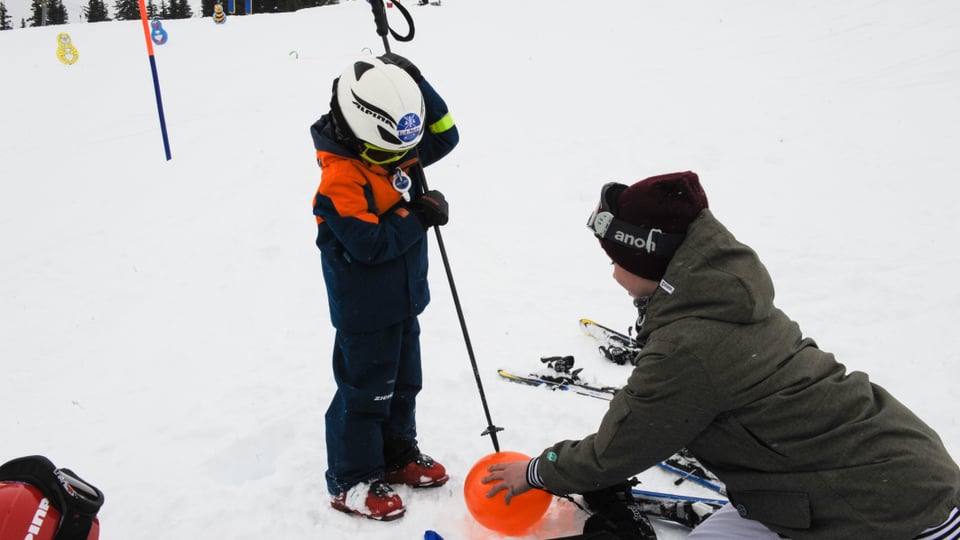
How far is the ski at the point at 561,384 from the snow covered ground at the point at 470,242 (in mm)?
89

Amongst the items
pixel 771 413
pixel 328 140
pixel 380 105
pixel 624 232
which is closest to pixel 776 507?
pixel 771 413

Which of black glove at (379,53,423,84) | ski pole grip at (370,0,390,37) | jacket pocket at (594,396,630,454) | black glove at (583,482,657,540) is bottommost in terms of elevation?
black glove at (583,482,657,540)

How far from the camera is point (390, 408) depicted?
359 centimetres

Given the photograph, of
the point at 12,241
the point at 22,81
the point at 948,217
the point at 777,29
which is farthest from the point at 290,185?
the point at 22,81

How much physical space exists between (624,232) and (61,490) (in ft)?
7.04

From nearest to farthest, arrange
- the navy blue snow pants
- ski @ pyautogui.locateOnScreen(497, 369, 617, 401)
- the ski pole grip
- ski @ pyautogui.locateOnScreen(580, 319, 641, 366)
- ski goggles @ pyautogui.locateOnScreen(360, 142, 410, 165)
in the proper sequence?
ski goggles @ pyautogui.locateOnScreen(360, 142, 410, 165) → the navy blue snow pants → the ski pole grip → ski @ pyautogui.locateOnScreen(497, 369, 617, 401) → ski @ pyautogui.locateOnScreen(580, 319, 641, 366)

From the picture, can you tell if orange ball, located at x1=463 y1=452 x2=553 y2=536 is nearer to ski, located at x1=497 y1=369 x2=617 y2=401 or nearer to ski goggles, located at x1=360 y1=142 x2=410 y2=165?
ski, located at x1=497 y1=369 x2=617 y2=401

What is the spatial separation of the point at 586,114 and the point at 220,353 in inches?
306

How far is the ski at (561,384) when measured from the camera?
4309 millimetres

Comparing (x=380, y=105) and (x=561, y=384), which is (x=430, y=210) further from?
(x=561, y=384)

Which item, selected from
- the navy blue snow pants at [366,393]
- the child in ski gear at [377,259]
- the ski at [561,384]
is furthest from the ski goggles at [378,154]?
the ski at [561,384]

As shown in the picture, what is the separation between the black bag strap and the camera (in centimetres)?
204

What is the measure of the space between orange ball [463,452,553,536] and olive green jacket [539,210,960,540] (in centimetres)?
93

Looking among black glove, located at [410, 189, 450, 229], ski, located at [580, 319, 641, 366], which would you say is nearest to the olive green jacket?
black glove, located at [410, 189, 450, 229]
